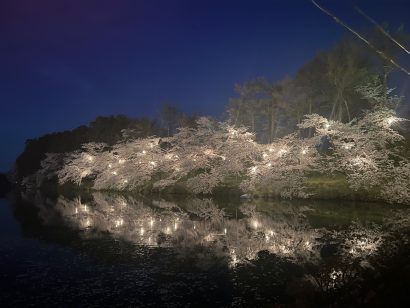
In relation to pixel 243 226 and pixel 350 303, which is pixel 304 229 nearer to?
pixel 243 226

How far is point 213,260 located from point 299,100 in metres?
34.7

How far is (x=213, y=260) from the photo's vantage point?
13000mm

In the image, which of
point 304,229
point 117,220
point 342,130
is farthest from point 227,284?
point 342,130

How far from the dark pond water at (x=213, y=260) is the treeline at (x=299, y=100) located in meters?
19.0

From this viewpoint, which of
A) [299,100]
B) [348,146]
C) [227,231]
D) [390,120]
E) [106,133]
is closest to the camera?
[227,231]

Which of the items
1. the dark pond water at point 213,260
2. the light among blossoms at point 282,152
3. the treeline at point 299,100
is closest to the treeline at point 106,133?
the treeline at point 299,100

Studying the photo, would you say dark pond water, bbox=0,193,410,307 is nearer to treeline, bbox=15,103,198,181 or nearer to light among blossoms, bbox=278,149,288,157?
light among blossoms, bbox=278,149,288,157

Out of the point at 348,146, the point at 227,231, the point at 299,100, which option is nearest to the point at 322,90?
the point at 299,100

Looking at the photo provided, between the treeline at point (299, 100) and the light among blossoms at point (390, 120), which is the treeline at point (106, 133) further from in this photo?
the light among blossoms at point (390, 120)

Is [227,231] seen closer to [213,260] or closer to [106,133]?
[213,260]

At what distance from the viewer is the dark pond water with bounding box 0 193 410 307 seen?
9008 mm

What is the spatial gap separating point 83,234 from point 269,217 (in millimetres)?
11111

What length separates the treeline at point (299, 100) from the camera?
37625 millimetres

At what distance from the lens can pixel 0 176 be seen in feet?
372
